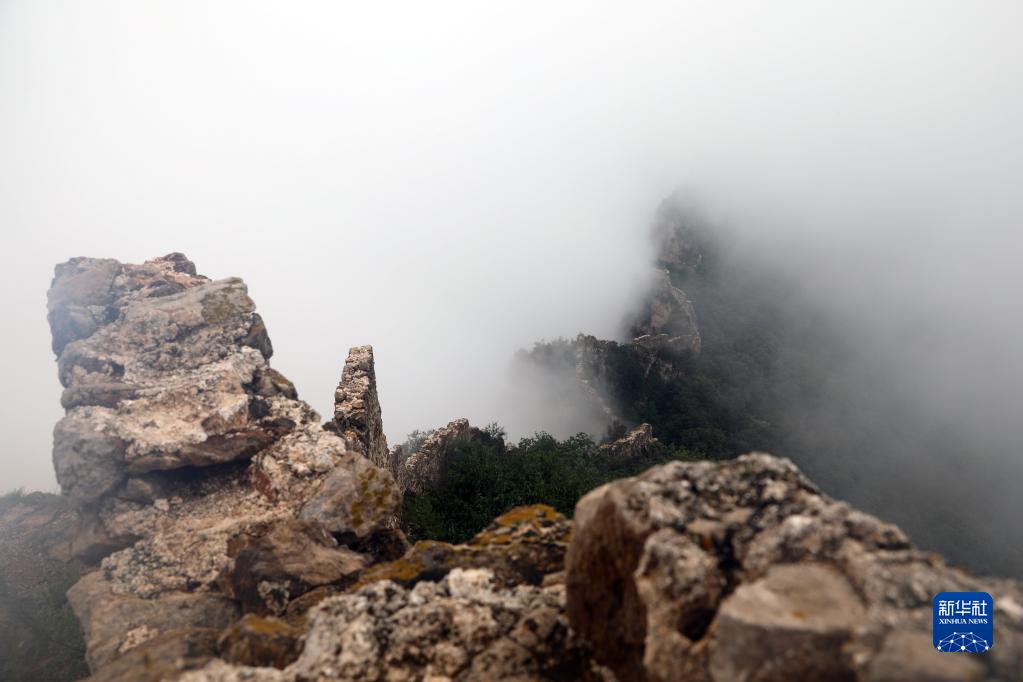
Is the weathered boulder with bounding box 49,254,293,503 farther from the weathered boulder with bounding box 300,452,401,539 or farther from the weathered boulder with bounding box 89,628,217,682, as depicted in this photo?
the weathered boulder with bounding box 89,628,217,682

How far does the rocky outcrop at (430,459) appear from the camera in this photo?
715 inches

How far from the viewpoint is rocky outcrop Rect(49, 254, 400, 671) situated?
254 inches

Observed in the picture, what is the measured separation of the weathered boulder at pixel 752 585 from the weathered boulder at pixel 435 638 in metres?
0.43

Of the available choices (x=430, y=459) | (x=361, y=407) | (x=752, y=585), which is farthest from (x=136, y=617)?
(x=430, y=459)

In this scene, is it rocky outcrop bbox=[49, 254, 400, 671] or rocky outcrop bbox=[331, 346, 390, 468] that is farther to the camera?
rocky outcrop bbox=[331, 346, 390, 468]

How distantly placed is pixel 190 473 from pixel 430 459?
39.5 feet

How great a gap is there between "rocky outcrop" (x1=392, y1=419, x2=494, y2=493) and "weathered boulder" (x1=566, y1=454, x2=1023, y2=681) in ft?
45.2

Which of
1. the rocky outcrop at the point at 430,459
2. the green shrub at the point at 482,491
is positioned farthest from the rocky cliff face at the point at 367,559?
the rocky outcrop at the point at 430,459

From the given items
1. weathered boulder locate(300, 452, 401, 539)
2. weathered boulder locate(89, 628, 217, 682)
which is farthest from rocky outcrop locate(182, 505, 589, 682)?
weathered boulder locate(300, 452, 401, 539)

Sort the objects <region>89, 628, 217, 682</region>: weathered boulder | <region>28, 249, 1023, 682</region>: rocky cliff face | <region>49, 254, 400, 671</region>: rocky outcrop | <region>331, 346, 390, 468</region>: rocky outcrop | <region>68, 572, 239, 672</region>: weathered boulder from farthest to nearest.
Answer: <region>331, 346, 390, 468</region>: rocky outcrop → <region>49, 254, 400, 671</region>: rocky outcrop → <region>68, 572, 239, 672</region>: weathered boulder → <region>89, 628, 217, 682</region>: weathered boulder → <region>28, 249, 1023, 682</region>: rocky cliff face

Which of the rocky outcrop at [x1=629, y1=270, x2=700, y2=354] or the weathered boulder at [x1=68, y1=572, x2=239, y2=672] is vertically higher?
the weathered boulder at [x1=68, y1=572, x2=239, y2=672]

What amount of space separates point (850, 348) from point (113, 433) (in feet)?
246

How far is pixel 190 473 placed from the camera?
28.5ft

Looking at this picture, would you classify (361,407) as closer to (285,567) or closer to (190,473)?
(190,473)
